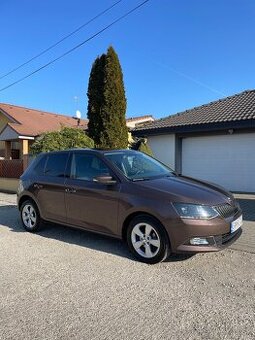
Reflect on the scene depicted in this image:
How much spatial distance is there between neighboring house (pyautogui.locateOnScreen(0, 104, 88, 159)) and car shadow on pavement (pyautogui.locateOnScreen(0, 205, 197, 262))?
13769mm

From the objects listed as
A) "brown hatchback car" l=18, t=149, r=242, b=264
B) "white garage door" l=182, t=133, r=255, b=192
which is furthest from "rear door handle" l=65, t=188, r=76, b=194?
"white garage door" l=182, t=133, r=255, b=192

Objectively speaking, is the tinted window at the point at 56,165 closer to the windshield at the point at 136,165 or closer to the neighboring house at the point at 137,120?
the windshield at the point at 136,165

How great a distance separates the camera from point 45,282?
4.72 m

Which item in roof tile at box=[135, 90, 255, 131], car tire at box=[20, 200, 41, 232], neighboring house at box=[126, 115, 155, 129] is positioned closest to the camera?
car tire at box=[20, 200, 41, 232]

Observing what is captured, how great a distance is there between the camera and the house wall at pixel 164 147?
57.2 feet

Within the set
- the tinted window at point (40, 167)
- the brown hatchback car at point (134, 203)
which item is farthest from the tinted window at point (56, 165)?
the tinted window at point (40, 167)

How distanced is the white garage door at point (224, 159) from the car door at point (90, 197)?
1013 cm

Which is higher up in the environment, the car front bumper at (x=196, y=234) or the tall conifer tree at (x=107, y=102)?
the tall conifer tree at (x=107, y=102)

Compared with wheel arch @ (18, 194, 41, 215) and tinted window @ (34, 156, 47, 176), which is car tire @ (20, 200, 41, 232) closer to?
wheel arch @ (18, 194, 41, 215)

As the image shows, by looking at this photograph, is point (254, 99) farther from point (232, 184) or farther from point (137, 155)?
point (137, 155)

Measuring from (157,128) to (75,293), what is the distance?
14.0m

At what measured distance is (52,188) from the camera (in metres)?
6.97

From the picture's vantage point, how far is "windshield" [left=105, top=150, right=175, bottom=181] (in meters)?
6.05

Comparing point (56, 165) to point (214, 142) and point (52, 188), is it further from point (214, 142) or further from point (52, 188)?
point (214, 142)
